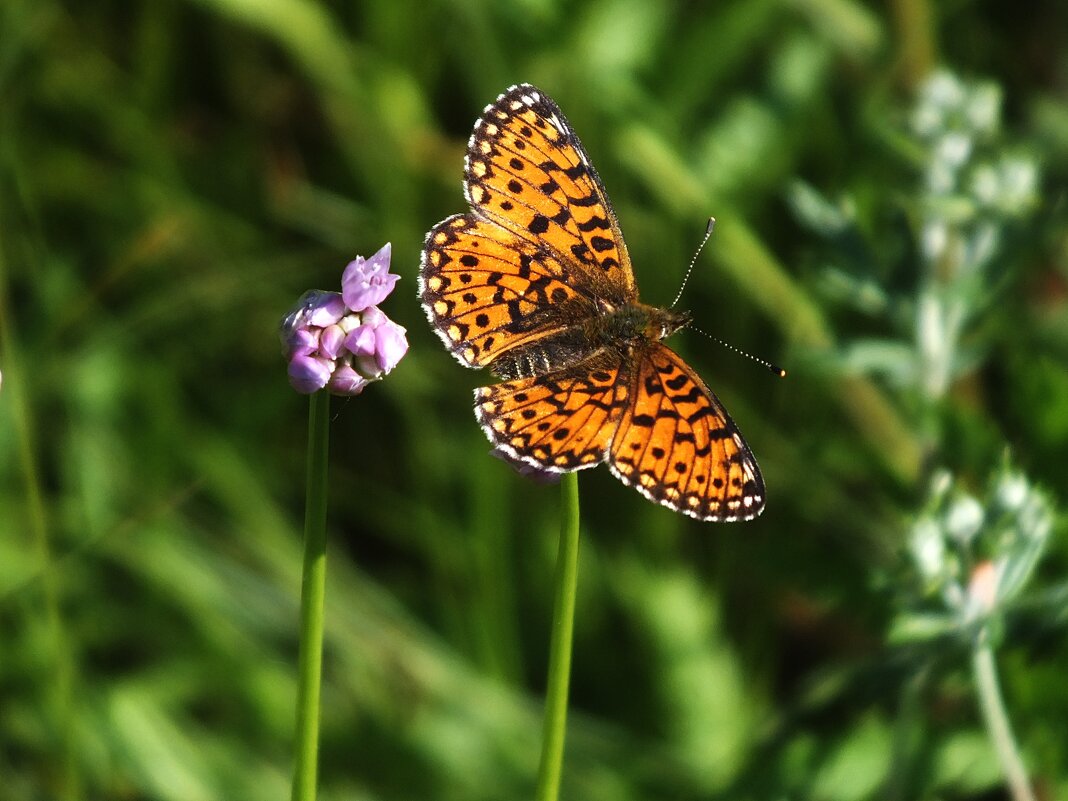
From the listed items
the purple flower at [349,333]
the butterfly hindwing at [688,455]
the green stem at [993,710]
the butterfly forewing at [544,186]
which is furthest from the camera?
the butterfly forewing at [544,186]

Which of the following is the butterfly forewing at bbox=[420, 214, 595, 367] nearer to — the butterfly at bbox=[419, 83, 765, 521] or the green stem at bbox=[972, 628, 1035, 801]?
the butterfly at bbox=[419, 83, 765, 521]

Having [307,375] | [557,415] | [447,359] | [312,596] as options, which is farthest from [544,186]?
[447,359]

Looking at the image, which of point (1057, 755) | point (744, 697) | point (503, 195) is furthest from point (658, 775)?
point (503, 195)

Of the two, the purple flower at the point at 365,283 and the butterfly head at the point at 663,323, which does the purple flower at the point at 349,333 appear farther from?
the butterfly head at the point at 663,323

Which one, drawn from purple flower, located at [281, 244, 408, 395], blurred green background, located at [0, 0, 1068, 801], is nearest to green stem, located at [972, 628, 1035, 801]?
blurred green background, located at [0, 0, 1068, 801]

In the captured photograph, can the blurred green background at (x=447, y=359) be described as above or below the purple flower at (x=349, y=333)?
above

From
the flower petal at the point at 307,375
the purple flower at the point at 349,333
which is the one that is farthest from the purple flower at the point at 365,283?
the flower petal at the point at 307,375

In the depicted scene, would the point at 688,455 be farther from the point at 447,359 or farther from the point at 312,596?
the point at 447,359
